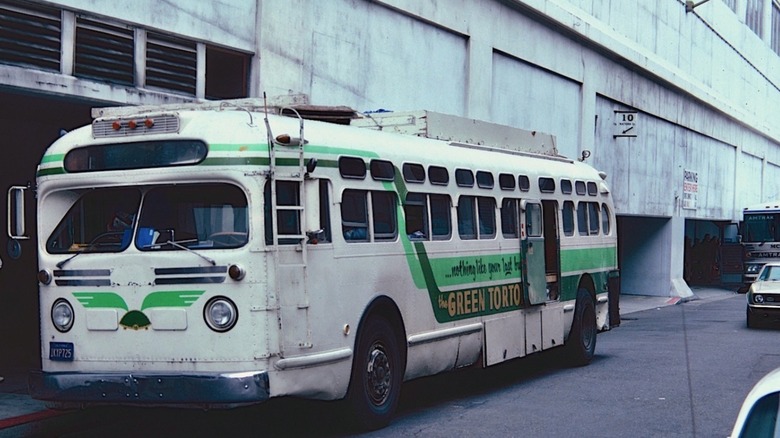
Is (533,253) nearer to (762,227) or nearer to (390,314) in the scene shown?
(390,314)

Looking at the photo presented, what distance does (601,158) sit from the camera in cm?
3091

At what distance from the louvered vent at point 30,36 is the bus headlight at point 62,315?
3.56m

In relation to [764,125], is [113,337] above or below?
below

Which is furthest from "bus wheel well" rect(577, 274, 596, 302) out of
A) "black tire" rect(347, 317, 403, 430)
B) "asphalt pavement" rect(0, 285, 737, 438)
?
"asphalt pavement" rect(0, 285, 737, 438)

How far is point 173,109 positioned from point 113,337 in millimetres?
2178

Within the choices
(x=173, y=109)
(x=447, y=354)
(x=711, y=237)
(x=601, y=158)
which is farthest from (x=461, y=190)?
(x=711, y=237)

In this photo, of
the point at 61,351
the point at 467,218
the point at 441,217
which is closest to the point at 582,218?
the point at 467,218

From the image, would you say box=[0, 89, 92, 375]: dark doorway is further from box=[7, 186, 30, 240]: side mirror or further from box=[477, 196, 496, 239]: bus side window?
box=[477, 196, 496, 239]: bus side window

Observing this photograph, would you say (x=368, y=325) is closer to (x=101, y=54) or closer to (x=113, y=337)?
(x=113, y=337)

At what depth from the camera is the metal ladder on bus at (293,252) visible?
8812 mm

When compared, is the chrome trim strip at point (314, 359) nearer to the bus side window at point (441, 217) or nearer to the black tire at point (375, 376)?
the black tire at point (375, 376)

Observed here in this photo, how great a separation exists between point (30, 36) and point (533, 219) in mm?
6493

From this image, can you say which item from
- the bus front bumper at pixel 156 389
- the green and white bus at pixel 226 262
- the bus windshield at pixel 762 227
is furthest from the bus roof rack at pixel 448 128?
the bus windshield at pixel 762 227

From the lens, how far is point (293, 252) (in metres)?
9.00
